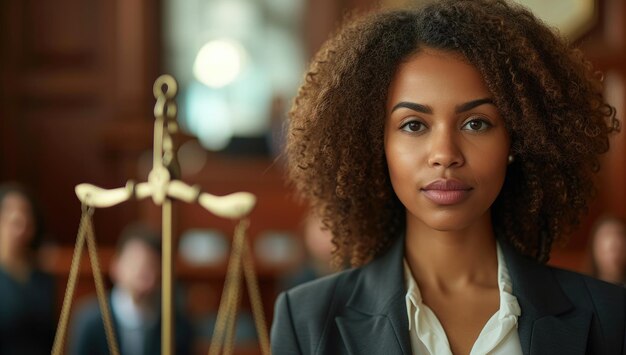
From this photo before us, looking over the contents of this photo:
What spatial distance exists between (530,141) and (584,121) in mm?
98

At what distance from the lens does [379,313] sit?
155 cm

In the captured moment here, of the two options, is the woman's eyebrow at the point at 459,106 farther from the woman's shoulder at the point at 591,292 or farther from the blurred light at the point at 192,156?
the blurred light at the point at 192,156

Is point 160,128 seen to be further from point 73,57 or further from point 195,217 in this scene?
point 73,57

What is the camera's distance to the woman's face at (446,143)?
1.49m

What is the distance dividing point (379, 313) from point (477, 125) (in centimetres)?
31

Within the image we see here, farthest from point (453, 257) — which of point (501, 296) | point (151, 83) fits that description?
point (151, 83)

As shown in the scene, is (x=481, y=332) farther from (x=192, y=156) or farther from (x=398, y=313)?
(x=192, y=156)

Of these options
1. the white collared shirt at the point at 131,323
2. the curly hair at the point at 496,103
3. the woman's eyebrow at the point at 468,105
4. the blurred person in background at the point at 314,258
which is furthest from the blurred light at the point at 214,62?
the woman's eyebrow at the point at 468,105

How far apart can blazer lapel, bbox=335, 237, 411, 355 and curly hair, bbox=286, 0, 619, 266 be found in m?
0.08

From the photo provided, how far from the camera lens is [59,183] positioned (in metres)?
6.05

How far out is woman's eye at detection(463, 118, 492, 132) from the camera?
150 cm

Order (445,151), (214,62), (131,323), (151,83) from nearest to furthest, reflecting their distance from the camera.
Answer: (445,151)
(131,323)
(151,83)
(214,62)

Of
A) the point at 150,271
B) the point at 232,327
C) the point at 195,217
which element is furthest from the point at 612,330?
the point at 195,217

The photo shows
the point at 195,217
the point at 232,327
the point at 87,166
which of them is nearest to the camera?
the point at 232,327
